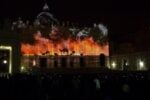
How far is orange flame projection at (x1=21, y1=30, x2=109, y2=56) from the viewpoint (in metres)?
83.2

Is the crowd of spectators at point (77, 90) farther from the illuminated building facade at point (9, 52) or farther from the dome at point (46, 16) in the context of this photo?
the dome at point (46, 16)

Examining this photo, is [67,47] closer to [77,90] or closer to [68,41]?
[68,41]

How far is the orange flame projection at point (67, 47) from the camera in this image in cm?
8325

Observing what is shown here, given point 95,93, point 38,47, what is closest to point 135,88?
point 95,93

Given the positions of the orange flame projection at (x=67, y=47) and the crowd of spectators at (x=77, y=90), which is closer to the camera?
the crowd of spectators at (x=77, y=90)

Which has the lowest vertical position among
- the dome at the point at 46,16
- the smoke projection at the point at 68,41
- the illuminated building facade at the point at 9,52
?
the illuminated building facade at the point at 9,52

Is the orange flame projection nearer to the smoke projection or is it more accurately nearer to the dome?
the smoke projection

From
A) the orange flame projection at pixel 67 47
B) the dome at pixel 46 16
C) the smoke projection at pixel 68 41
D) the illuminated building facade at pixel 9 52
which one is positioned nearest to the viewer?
the illuminated building facade at pixel 9 52

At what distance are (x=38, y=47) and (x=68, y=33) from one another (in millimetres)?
10663

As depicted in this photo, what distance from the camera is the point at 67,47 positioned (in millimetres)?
87438

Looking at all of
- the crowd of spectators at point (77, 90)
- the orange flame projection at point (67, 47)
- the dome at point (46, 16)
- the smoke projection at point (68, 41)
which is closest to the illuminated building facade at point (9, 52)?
the smoke projection at point (68, 41)

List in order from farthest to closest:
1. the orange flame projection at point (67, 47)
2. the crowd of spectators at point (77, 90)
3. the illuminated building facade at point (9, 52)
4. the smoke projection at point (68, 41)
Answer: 1. the orange flame projection at point (67, 47)
2. the smoke projection at point (68, 41)
3. the illuminated building facade at point (9, 52)
4. the crowd of spectators at point (77, 90)

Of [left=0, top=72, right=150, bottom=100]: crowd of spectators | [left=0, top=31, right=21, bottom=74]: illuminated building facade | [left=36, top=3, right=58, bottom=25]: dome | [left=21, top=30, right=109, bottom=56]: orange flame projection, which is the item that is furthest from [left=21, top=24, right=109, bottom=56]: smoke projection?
[left=0, top=72, right=150, bottom=100]: crowd of spectators

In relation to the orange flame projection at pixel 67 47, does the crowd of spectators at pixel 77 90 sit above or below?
below
